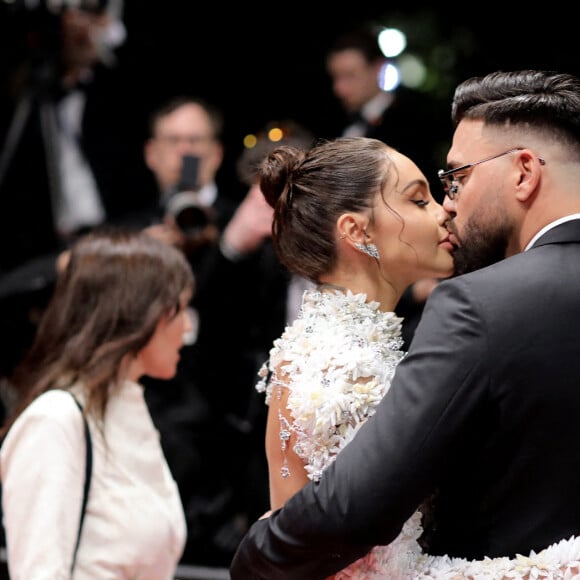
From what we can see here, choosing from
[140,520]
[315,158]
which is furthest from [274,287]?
[315,158]

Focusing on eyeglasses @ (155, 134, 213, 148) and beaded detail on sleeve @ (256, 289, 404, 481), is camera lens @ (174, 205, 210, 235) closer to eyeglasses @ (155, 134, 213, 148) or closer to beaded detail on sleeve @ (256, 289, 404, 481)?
eyeglasses @ (155, 134, 213, 148)

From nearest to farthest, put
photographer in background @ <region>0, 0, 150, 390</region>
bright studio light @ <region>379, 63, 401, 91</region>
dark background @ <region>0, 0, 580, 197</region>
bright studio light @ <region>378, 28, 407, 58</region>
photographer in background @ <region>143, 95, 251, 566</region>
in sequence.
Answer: photographer in background @ <region>143, 95, 251, 566</region>, bright studio light @ <region>379, 63, 401, 91</region>, bright studio light @ <region>378, 28, 407, 58</region>, photographer in background @ <region>0, 0, 150, 390</region>, dark background @ <region>0, 0, 580, 197</region>

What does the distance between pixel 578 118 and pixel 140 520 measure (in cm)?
147

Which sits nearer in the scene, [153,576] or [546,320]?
[546,320]

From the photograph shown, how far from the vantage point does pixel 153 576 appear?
8.80 ft

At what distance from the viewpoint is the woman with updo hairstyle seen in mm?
2027

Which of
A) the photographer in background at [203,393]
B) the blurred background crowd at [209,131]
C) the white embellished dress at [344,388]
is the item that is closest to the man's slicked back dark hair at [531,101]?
the white embellished dress at [344,388]

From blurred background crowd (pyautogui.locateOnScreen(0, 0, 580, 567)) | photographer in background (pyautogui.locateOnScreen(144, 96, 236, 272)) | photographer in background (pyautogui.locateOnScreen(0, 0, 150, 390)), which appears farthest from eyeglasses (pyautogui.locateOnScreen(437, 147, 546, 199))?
photographer in background (pyautogui.locateOnScreen(0, 0, 150, 390))

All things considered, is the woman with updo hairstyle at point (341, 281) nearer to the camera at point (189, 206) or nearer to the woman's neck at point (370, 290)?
the woman's neck at point (370, 290)

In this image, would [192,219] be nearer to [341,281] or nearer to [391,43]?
[391,43]

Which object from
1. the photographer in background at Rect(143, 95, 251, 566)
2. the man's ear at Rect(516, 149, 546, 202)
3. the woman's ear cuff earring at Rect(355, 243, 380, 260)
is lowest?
the photographer in background at Rect(143, 95, 251, 566)

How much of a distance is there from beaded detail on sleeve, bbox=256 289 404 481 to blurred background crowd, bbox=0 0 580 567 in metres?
1.47

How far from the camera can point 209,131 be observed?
4789 millimetres

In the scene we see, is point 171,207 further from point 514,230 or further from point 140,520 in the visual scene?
point 514,230
